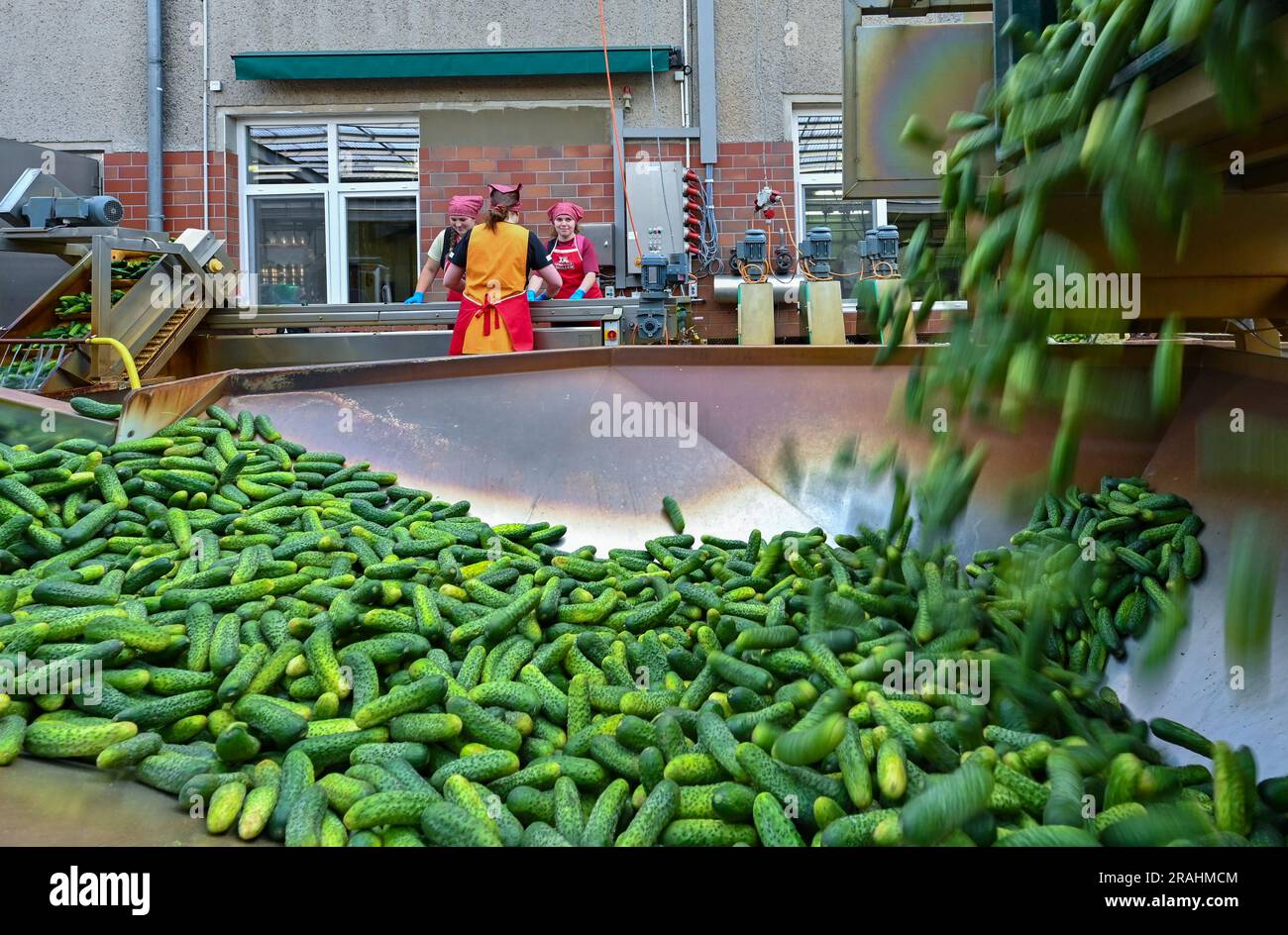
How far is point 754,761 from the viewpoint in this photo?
1923 mm

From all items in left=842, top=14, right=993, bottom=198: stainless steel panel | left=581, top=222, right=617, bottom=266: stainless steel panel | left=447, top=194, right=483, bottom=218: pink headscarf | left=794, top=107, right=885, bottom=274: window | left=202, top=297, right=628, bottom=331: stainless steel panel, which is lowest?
left=202, top=297, right=628, bottom=331: stainless steel panel

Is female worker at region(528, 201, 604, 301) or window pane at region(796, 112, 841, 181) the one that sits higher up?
window pane at region(796, 112, 841, 181)

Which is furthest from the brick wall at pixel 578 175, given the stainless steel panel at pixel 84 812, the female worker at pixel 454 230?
the stainless steel panel at pixel 84 812

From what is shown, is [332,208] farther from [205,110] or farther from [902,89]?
[902,89]

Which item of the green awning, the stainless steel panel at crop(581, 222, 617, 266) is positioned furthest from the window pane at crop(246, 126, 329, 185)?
the stainless steel panel at crop(581, 222, 617, 266)

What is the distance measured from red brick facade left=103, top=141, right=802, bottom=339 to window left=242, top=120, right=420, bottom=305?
39 centimetres

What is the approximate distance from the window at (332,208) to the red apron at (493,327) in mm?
5974

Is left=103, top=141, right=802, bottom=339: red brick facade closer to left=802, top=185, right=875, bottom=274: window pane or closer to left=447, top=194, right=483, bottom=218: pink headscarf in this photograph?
left=802, top=185, right=875, bottom=274: window pane

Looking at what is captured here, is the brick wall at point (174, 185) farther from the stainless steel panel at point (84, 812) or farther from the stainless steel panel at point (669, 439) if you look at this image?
the stainless steel panel at point (84, 812)

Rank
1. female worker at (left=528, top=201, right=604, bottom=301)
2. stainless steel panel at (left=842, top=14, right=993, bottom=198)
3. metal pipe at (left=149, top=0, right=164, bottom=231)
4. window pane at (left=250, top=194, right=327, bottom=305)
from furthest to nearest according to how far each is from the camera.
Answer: window pane at (left=250, top=194, right=327, bottom=305), metal pipe at (left=149, top=0, right=164, bottom=231), female worker at (left=528, top=201, right=604, bottom=301), stainless steel panel at (left=842, top=14, right=993, bottom=198)

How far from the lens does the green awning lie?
11.1 metres

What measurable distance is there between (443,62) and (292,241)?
2.73 metres

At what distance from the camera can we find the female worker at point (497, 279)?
19.9 feet
